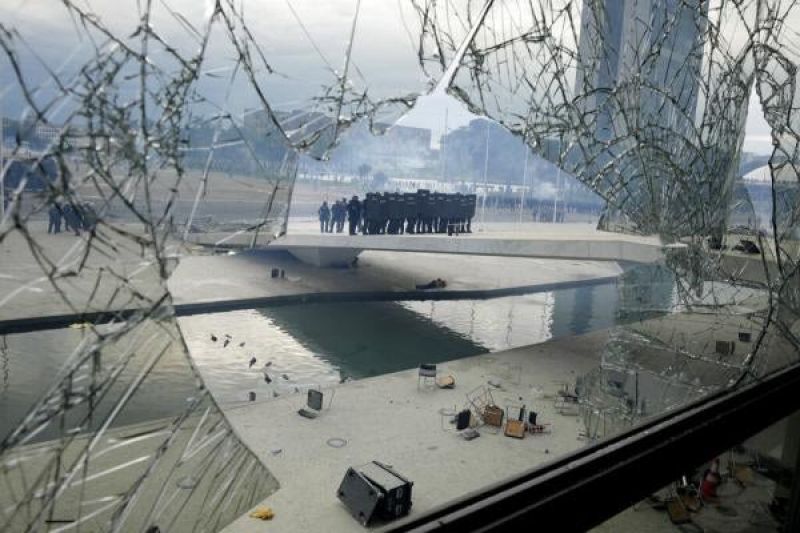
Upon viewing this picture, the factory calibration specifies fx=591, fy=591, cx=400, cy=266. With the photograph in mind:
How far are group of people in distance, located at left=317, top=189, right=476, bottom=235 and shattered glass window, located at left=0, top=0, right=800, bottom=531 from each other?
0.75 metres

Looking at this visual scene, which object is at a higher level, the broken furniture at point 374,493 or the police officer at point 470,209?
the police officer at point 470,209

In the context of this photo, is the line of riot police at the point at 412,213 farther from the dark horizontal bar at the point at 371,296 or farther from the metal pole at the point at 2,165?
the metal pole at the point at 2,165

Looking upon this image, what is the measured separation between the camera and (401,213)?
19.1ft

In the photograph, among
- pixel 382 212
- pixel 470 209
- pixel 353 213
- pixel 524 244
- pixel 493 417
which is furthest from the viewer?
pixel 470 209

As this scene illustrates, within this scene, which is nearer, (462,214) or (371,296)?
(462,214)

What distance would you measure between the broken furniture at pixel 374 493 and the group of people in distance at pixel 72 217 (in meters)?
0.97

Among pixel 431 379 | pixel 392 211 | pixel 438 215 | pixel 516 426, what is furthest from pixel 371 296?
pixel 516 426

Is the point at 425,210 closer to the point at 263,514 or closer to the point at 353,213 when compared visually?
the point at 353,213

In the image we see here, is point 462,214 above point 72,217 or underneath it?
underneath

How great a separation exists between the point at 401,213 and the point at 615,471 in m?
5.12

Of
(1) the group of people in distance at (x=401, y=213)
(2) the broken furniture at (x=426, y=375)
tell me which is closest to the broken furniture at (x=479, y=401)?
(2) the broken furniture at (x=426, y=375)

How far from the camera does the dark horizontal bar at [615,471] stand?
24.5 inches

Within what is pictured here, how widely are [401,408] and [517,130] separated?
7.44ft

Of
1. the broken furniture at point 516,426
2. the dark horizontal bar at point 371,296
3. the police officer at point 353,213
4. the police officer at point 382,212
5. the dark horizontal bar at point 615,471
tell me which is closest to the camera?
the dark horizontal bar at point 615,471
